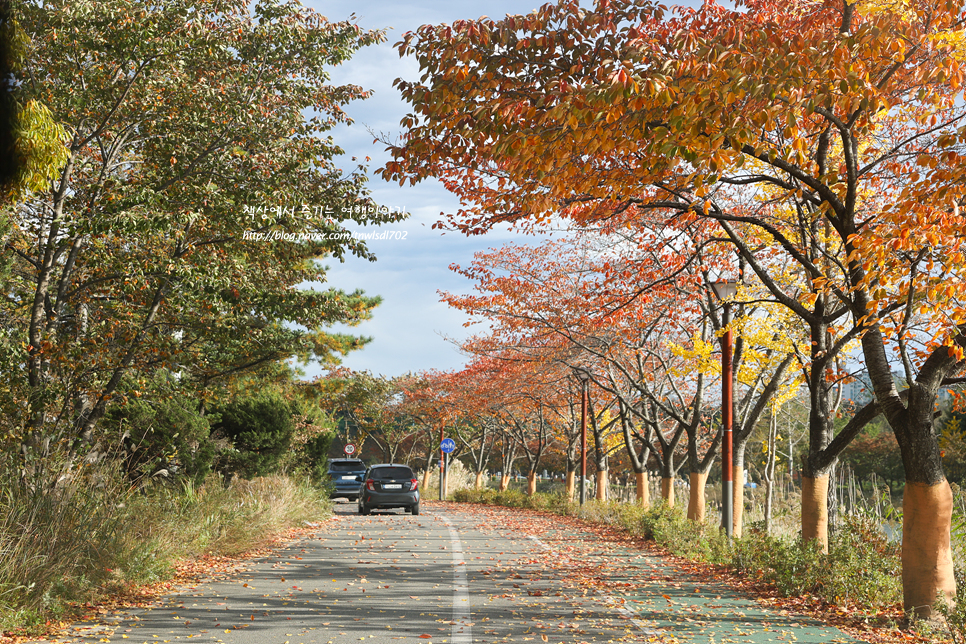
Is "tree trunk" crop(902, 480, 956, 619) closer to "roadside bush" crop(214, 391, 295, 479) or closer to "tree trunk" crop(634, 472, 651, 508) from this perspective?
"tree trunk" crop(634, 472, 651, 508)

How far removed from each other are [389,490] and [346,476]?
857cm

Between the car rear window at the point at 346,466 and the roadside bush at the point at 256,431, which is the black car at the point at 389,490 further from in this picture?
the car rear window at the point at 346,466

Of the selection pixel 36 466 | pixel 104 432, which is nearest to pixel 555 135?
pixel 36 466

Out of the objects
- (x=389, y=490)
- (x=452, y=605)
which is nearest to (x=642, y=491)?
(x=389, y=490)

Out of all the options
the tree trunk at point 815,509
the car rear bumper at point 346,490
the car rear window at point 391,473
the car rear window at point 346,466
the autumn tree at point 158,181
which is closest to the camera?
the tree trunk at point 815,509

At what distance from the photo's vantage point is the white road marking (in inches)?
284

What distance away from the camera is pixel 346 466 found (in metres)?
34.9

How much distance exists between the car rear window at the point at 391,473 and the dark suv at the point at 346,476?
7.61m

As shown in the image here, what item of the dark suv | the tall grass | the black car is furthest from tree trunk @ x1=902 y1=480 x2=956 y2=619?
the dark suv

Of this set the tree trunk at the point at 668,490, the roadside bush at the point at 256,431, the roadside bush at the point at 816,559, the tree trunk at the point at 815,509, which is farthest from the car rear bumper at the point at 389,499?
the tree trunk at the point at 815,509

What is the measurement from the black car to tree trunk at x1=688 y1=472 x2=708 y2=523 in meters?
11.5

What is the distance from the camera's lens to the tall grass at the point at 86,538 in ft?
24.0

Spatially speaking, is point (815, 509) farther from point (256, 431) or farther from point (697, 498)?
point (256, 431)

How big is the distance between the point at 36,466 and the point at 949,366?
10.1 meters
